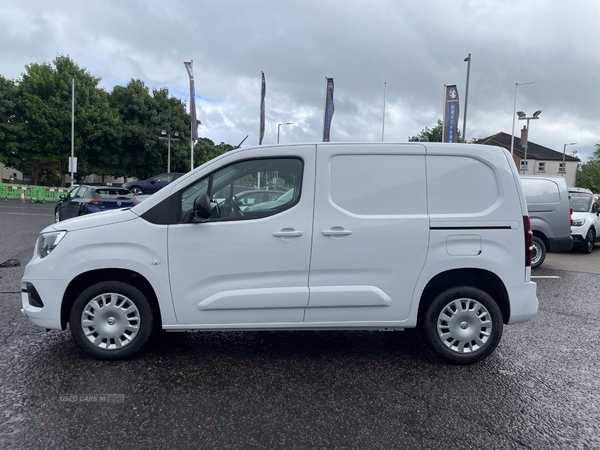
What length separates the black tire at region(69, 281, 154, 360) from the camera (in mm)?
4105

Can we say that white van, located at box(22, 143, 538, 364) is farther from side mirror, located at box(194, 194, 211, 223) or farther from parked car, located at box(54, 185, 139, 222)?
parked car, located at box(54, 185, 139, 222)

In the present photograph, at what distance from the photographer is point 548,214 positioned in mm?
9672

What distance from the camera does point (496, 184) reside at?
426 centimetres

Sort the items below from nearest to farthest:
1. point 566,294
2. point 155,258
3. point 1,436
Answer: point 1,436 < point 155,258 < point 566,294

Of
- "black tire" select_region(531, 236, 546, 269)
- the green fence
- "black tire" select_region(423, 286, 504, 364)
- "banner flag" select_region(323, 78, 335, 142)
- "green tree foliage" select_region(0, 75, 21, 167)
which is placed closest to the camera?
"black tire" select_region(423, 286, 504, 364)

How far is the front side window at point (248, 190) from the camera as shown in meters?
4.14

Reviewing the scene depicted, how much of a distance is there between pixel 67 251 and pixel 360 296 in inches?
102

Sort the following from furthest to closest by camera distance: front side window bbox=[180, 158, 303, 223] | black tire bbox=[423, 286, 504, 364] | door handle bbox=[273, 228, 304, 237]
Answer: black tire bbox=[423, 286, 504, 364], front side window bbox=[180, 158, 303, 223], door handle bbox=[273, 228, 304, 237]

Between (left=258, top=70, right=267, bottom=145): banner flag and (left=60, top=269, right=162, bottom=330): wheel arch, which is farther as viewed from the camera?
(left=258, top=70, right=267, bottom=145): banner flag

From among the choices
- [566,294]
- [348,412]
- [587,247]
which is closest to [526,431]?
[348,412]

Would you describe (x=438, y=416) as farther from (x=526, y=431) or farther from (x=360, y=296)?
(x=360, y=296)

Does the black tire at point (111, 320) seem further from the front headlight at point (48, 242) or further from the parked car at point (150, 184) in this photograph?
the parked car at point (150, 184)

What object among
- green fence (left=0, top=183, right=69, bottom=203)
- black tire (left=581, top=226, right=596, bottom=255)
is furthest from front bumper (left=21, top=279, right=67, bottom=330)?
green fence (left=0, top=183, right=69, bottom=203)

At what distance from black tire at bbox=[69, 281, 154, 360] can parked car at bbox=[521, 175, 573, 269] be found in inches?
326
